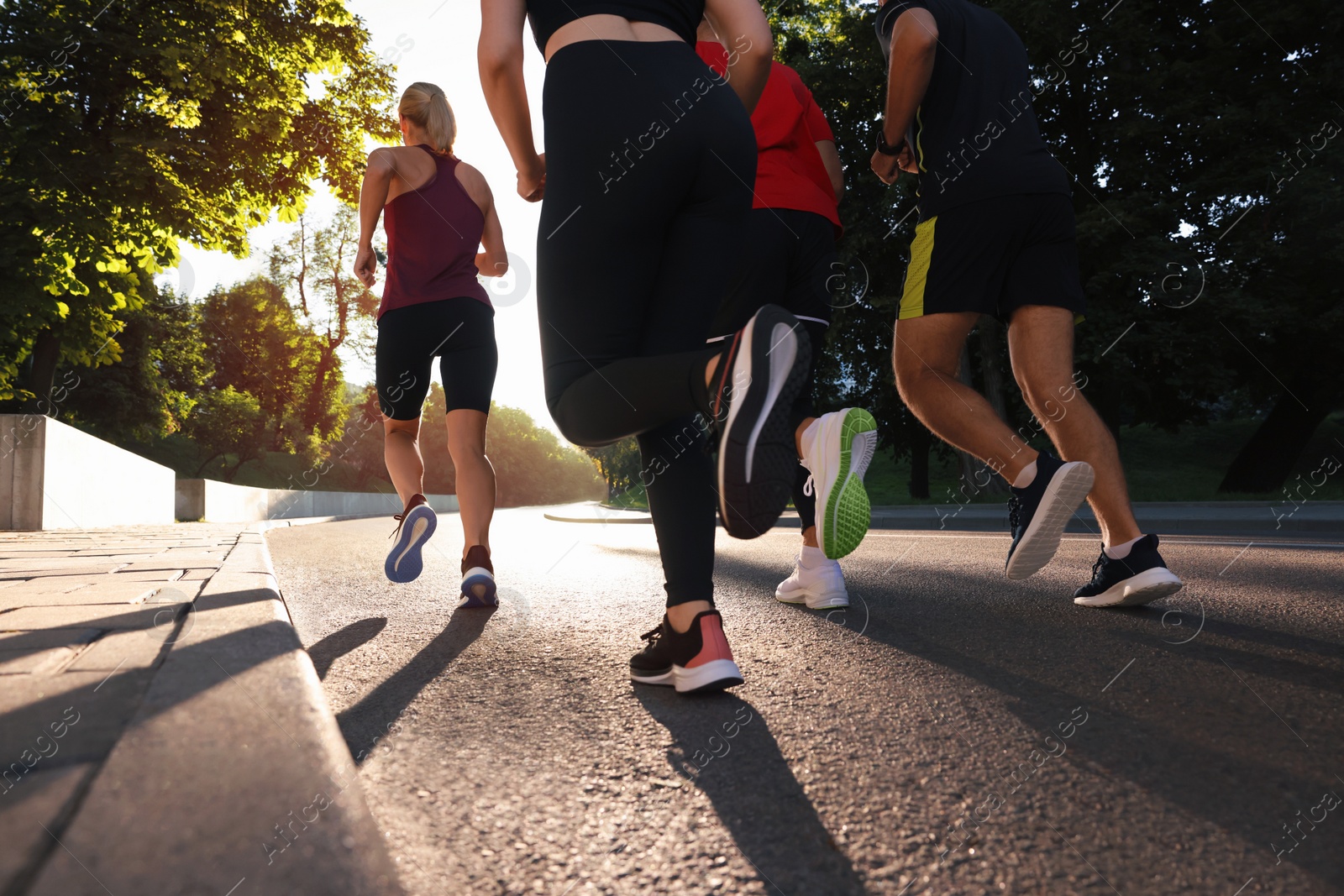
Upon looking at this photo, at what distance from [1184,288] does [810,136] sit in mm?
15047

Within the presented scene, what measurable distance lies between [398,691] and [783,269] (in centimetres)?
203

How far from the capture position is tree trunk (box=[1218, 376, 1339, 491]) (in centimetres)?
1892

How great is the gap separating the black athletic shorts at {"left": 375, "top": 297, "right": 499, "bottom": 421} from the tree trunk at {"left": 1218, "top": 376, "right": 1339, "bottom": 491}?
19.7 m

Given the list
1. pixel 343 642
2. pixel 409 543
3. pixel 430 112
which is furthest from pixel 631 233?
pixel 430 112

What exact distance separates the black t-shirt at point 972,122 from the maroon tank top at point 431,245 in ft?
6.45

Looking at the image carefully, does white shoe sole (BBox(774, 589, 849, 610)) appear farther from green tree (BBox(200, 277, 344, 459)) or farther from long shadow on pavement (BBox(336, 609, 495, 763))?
green tree (BBox(200, 277, 344, 459))

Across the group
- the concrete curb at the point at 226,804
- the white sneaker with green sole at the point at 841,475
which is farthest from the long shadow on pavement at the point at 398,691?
the white sneaker with green sole at the point at 841,475

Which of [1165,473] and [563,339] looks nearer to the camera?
[563,339]

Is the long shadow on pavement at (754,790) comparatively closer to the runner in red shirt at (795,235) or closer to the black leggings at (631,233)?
the black leggings at (631,233)

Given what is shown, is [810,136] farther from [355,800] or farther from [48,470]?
[48,470]

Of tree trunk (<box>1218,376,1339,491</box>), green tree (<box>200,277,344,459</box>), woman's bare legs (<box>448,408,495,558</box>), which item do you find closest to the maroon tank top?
woman's bare legs (<box>448,408,495,558</box>)

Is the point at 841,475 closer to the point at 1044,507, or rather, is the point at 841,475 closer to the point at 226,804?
the point at 1044,507

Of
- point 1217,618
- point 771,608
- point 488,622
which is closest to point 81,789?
point 488,622

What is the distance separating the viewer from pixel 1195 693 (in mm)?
1828
